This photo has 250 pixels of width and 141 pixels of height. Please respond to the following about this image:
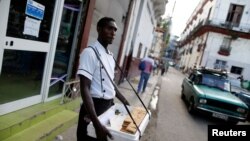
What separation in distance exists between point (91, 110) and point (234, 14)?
118 ft

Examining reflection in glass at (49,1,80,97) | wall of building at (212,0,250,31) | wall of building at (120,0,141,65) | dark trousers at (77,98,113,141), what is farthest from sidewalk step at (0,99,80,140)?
wall of building at (212,0,250,31)

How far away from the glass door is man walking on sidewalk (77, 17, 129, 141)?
67.8 inches

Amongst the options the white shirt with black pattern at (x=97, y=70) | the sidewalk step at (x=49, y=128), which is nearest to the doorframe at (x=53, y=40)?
the sidewalk step at (x=49, y=128)

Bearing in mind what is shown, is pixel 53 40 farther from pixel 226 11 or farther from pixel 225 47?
pixel 226 11

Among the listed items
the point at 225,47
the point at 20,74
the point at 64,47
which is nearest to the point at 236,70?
the point at 225,47

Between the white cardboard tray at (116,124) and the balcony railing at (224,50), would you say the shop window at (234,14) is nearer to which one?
the balcony railing at (224,50)

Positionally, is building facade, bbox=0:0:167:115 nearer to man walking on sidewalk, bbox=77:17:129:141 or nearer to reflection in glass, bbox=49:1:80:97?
reflection in glass, bbox=49:1:80:97

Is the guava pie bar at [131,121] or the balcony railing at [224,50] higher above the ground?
the balcony railing at [224,50]

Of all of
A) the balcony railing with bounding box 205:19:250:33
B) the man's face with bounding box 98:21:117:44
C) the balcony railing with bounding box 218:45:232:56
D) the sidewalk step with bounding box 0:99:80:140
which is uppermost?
the balcony railing with bounding box 205:19:250:33

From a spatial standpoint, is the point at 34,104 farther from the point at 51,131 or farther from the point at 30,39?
the point at 30,39

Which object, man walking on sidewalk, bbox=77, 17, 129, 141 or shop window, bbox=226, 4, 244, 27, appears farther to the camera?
shop window, bbox=226, 4, 244, 27

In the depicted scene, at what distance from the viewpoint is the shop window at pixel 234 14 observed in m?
33.7

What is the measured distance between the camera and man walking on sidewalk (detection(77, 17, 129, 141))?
217 cm

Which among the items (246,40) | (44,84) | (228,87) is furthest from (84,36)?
(246,40)
